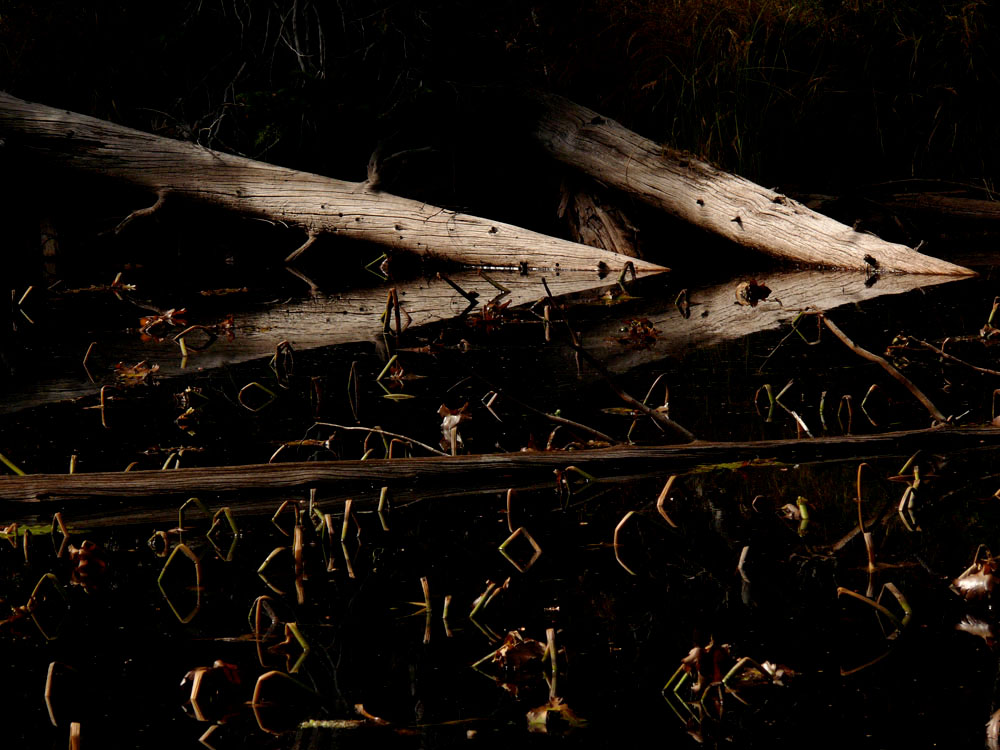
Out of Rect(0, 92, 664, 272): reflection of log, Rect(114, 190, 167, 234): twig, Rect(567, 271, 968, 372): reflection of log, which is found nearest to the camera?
Rect(567, 271, 968, 372): reflection of log

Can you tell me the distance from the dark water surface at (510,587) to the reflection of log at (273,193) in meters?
3.57

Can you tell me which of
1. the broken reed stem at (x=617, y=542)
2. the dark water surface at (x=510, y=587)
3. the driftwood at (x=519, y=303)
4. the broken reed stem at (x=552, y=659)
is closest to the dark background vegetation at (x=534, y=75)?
the driftwood at (x=519, y=303)

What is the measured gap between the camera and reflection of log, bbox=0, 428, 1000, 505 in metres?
2.66

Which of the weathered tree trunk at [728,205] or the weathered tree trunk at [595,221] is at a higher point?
the weathered tree trunk at [728,205]

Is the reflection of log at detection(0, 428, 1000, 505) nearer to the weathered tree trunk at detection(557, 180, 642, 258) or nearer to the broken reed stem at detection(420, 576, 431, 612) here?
the broken reed stem at detection(420, 576, 431, 612)

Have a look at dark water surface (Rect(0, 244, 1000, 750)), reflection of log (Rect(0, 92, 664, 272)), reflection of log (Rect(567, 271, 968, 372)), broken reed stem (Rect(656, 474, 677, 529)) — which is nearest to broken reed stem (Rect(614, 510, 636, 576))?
dark water surface (Rect(0, 244, 1000, 750))

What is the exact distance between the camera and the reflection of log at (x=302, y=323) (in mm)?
4615

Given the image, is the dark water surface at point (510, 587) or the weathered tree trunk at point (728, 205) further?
the weathered tree trunk at point (728, 205)

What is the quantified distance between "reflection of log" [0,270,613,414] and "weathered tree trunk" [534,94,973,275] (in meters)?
0.79

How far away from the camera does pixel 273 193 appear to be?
7.91 m

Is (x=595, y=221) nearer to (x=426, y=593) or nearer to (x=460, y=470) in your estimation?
(x=460, y=470)

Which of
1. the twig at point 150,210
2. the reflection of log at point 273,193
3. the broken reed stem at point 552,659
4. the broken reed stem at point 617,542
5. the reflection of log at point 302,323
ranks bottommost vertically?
the twig at point 150,210

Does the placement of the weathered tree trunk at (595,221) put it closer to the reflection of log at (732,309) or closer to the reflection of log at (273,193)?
the reflection of log at (273,193)

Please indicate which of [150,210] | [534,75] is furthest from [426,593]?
[534,75]
